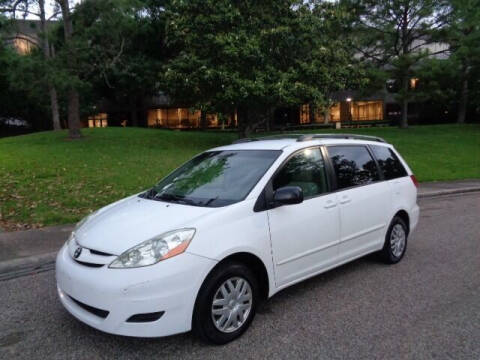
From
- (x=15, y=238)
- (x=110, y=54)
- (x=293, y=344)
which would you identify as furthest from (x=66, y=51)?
(x=293, y=344)

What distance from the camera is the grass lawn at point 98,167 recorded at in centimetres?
842

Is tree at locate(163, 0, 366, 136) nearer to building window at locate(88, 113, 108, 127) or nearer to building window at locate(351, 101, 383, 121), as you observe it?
building window at locate(351, 101, 383, 121)

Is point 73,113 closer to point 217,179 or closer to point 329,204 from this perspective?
point 217,179

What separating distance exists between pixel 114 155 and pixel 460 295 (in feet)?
42.2

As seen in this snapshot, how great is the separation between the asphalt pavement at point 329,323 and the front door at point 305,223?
401 millimetres

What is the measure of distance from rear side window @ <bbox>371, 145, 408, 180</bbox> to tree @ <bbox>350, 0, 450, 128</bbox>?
21.2m

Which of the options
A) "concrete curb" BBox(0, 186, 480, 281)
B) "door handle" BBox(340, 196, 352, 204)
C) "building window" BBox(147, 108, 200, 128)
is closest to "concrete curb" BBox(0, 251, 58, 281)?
"concrete curb" BBox(0, 186, 480, 281)

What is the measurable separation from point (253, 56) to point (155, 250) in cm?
1306

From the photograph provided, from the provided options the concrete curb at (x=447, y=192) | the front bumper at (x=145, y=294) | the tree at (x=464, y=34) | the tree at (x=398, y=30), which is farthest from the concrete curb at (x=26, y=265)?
the tree at (x=464, y=34)

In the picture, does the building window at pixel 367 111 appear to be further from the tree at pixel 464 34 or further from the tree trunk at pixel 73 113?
the tree trunk at pixel 73 113

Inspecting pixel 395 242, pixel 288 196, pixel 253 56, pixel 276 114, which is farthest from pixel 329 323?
pixel 276 114

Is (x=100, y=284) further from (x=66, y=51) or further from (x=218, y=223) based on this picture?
(x=66, y=51)

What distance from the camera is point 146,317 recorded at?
3.11 m

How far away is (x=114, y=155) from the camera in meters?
15.1
